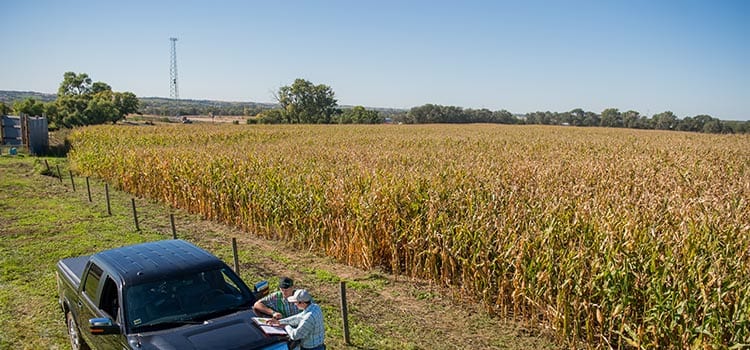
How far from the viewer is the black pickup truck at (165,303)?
4.86 metres

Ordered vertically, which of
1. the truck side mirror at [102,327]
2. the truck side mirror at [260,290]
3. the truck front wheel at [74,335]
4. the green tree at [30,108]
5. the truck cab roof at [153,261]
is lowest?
the truck front wheel at [74,335]

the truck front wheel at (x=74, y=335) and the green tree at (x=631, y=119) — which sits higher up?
the green tree at (x=631, y=119)

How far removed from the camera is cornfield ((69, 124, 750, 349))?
19.7 ft

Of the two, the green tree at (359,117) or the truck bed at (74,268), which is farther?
the green tree at (359,117)

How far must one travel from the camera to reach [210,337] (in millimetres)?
4785

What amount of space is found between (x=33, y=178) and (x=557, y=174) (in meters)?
22.1

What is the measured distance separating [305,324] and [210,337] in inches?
36.3

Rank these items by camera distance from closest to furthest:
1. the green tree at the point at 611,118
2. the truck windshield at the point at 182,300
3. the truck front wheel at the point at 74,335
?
the truck windshield at the point at 182,300, the truck front wheel at the point at 74,335, the green tree at the point at 611,118

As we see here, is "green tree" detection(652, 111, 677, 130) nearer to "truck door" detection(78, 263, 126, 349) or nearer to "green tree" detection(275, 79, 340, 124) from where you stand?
"green tree" detection(275, 79, 340, 124)

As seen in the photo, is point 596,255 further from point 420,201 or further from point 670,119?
point 670,119

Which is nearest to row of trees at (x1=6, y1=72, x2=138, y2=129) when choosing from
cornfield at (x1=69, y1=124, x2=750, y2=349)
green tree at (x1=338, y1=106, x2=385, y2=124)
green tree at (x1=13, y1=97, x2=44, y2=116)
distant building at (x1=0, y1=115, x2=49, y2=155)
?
green tree at (x1=13, y1=97, x2=44, y2=116)

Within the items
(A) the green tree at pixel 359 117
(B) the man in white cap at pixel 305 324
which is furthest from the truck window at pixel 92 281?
(A) the green tree at pixel 359 117

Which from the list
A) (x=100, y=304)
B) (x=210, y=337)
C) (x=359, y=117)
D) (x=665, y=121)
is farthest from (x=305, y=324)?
(x=665, y=121)

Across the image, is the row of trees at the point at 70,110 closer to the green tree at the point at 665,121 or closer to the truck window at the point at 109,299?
the truck window at the point at 109,299
